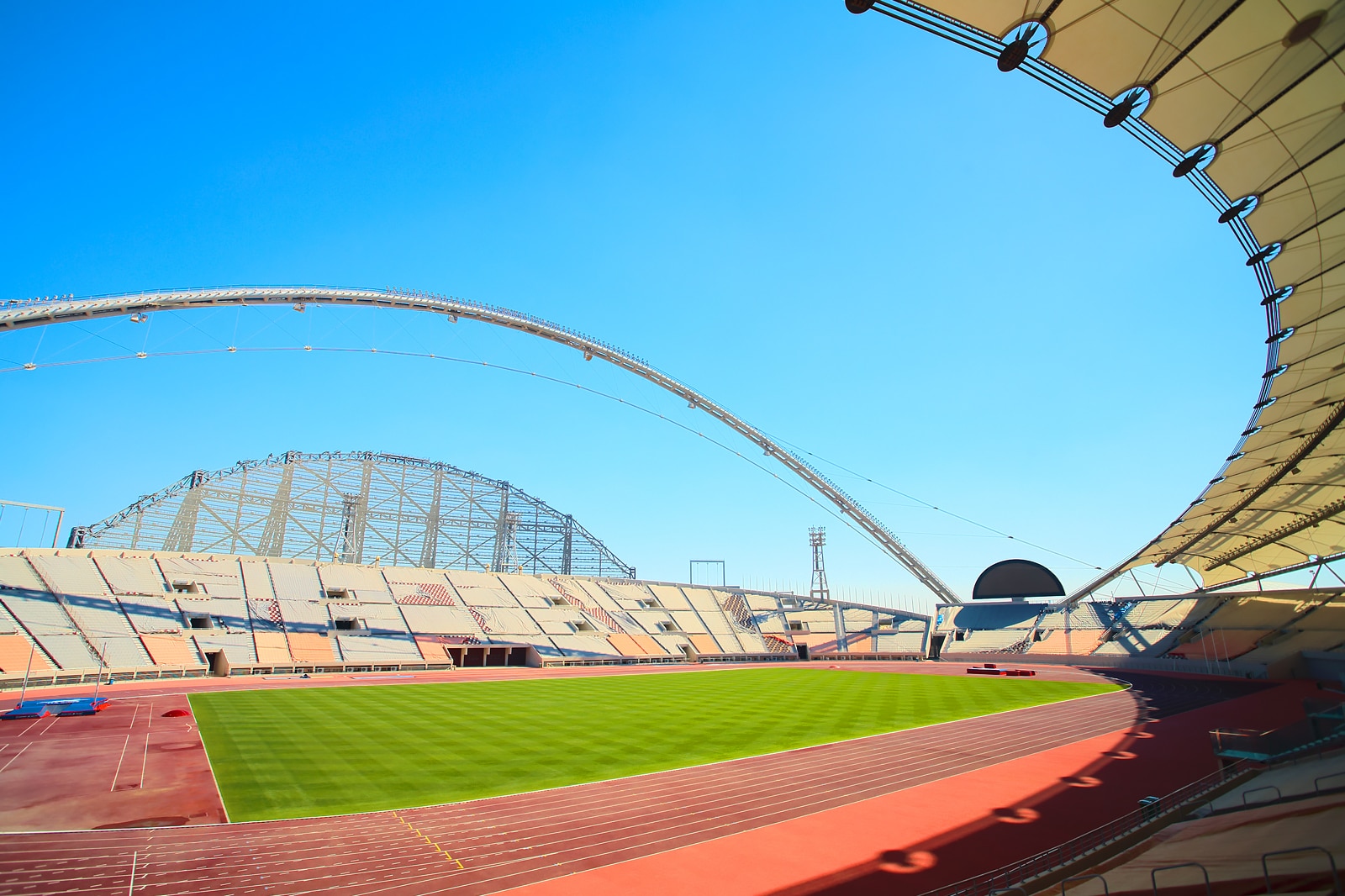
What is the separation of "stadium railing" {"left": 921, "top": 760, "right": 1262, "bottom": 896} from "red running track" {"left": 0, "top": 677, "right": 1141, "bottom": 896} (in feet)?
13.6

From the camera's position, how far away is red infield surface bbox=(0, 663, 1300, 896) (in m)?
9.17

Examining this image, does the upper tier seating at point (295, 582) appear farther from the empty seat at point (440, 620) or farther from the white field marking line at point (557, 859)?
the white field marking line at point (557, 859)

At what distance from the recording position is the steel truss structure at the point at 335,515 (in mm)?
55844

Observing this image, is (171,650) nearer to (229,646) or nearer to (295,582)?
(229,646)

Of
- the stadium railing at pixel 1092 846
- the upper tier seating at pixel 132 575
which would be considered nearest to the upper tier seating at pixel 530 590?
the upper tier seating at pixel 132 575

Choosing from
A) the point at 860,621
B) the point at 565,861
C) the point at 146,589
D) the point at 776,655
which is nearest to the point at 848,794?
the point at 565,861

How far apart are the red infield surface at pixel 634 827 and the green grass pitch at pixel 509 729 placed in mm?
1085

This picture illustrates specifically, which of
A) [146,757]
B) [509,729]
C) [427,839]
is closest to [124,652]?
[146,757]

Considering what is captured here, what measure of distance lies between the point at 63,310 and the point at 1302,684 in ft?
213

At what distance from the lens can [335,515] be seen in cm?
6025

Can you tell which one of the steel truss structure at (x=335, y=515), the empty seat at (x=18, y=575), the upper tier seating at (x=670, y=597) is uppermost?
the steel truss structure at (x=335, y=515)

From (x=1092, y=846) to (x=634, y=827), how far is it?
7.55 metres

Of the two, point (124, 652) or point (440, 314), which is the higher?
point (440, 314)

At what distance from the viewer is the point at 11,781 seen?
46.1ft
